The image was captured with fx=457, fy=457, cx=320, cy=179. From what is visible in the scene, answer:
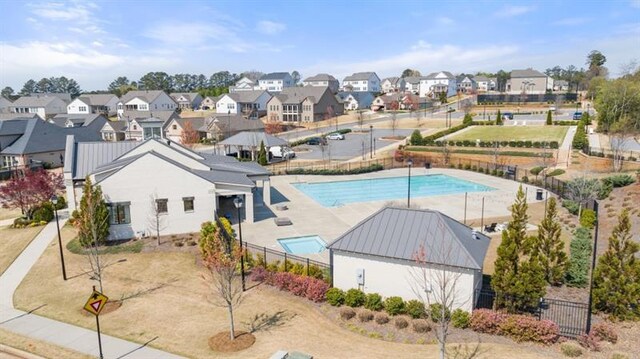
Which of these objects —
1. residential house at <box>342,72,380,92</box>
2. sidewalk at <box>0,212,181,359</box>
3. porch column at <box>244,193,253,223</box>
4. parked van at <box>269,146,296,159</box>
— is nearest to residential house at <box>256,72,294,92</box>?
residential house at <box>342,72,380,92</box>

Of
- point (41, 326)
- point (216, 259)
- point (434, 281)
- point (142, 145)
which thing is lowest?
point (41, 326)

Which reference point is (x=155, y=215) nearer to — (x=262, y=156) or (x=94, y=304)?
(x=94, y=304)

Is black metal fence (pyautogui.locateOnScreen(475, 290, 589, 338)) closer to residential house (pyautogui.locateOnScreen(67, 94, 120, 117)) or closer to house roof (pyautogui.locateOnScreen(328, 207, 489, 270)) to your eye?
house roof (pyautogui.locateOnScreen(328, 207, 489, 270))

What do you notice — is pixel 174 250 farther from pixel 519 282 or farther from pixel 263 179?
pixel 519 282

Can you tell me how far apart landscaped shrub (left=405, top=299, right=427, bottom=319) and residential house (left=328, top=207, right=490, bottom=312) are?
0.42 meters

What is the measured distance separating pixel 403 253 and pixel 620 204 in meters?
24.1

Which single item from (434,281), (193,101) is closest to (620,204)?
(434,281)

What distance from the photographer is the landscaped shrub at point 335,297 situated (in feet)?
62.1

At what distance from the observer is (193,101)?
464 ft

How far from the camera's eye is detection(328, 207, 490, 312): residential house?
17438mm

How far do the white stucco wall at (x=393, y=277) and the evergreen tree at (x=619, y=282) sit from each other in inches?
174

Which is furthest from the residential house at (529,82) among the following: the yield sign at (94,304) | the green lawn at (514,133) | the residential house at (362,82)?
the yield sign at (94,304)

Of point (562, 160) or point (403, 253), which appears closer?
point (403, 253)

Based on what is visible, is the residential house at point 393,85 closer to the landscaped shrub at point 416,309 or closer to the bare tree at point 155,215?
the bare tree at point 155,215
